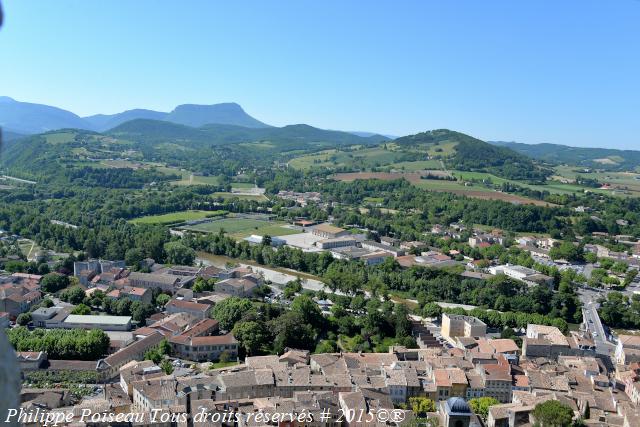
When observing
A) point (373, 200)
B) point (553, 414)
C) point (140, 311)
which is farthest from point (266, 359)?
point (373, 200)

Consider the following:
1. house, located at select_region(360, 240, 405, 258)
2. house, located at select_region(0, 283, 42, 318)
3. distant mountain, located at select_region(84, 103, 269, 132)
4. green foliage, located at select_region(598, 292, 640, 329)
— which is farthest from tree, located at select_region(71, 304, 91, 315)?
distant mountain, located at select_region(84, 103, 269, 132)

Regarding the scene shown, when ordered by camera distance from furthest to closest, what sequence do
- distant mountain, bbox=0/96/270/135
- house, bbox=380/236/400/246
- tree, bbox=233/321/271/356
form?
1. distant mountain, bbox=0/96/270/135
2. house, bbox=380/236/400/246
3. tree, bbox=233/321/271/356

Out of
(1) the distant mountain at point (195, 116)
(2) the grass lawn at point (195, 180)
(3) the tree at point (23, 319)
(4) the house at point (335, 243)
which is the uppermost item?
(1) the distant mountain at point (195, 116)

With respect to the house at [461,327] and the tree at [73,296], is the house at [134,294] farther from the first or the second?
the house at [461,327]

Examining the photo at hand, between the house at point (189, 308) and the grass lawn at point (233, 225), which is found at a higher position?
the house at point (189, 308)

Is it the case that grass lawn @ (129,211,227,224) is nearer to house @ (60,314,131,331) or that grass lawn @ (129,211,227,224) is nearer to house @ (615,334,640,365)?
house @ (60,314,131,331)

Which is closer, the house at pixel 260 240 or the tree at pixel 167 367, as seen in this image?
the tree at pixel 167 367

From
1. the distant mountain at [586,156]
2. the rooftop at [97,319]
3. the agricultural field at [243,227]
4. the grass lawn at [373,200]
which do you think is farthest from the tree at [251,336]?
the distant mountain at [586,156]
